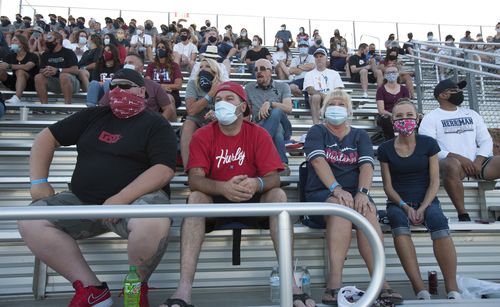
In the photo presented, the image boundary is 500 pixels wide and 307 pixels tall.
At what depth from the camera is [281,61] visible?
831cm

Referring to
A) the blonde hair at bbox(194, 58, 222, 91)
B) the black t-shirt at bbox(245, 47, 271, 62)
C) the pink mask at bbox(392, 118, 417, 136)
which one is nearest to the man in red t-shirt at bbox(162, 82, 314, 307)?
the pink mask at bbox(392, 118, 417, 136)

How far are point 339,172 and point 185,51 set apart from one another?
6.39 m

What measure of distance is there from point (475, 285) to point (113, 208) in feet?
7.34

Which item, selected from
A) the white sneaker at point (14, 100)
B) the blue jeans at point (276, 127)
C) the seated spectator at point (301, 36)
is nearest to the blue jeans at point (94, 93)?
the white sneaker at point (14, 100)

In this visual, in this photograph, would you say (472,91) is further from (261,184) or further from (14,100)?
(14,100)

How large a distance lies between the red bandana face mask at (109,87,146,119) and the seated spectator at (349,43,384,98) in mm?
5309

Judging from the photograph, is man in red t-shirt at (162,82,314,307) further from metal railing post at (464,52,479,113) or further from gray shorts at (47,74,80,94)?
gray shorts at (47,74,80,94)

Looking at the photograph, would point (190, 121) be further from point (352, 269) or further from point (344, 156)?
point (352, 269)

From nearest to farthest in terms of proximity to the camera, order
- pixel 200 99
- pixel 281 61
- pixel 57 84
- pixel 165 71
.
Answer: pixel 200 99, pixel 165 71, pixel 57 84, pixel 281 61

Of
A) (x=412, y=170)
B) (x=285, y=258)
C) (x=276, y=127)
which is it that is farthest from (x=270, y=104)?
(x=285, y=258)

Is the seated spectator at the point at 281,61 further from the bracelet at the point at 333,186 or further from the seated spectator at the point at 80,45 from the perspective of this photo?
the bracelet at the point at 333,186

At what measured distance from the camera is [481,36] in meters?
13.8

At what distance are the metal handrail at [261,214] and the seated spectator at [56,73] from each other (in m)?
4.83

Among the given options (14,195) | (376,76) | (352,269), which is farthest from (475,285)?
(376,76)
